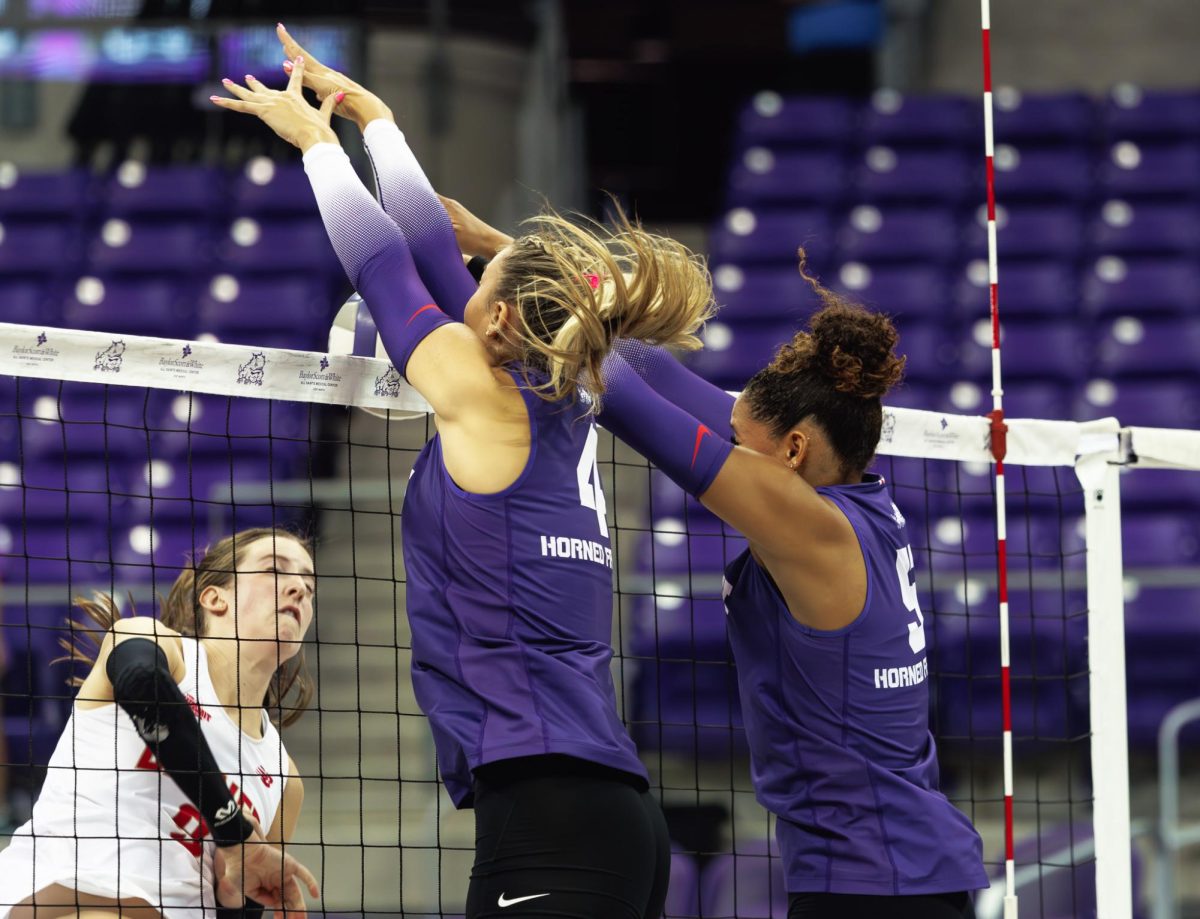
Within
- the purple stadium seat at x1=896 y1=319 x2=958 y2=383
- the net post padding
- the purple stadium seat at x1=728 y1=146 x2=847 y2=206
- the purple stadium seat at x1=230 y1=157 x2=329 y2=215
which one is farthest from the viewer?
the purple stadium seat at x1=728 y1=146 x2=847 y2=206

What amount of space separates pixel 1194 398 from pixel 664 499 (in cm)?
282

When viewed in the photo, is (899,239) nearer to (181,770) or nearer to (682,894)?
(682,894)

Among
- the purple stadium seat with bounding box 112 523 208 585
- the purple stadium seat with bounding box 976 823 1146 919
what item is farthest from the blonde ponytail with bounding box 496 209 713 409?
the purple stadium seat with bounding box 112 523 208 585

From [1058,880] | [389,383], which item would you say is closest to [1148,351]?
[1058,880]

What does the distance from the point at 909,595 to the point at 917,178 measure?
791 centimetres

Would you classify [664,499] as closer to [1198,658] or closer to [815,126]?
[1198,658]

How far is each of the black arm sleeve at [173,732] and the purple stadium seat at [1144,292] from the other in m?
7.41

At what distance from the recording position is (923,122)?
1109cm

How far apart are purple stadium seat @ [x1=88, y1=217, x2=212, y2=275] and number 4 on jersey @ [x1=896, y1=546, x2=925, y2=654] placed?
7712 millimetres

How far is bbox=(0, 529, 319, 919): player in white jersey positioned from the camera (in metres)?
3.47

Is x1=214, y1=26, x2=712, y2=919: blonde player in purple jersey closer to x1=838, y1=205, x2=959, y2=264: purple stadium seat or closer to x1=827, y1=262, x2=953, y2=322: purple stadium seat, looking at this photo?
x1=827, y1=262, x2=953, y2=322: purple stadium seat

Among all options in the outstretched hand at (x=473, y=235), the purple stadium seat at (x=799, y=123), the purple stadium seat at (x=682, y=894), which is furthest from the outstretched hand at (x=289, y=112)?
the purple stadium seat at (x=799, y=123)

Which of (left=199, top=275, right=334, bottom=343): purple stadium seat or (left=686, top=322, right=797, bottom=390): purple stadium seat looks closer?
(left=686, top=322, right=797, bottom=390): purple stadium seat

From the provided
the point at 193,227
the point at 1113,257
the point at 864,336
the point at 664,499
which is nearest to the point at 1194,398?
the point at 1113,257
